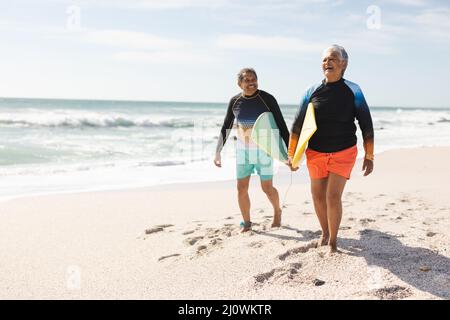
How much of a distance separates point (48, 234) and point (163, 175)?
436 centimetres

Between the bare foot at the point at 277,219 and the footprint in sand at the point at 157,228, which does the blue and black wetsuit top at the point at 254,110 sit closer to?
the bare foot at the point at 277,219

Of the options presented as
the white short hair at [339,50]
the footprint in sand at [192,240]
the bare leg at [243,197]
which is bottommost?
the footprint in sand at [192,240]

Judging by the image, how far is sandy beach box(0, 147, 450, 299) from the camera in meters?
3.27

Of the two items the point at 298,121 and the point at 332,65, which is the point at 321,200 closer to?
the point at 298,121

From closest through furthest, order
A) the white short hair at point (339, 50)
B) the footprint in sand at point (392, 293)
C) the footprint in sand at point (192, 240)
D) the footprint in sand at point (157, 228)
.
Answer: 1. the footprint in sand at point (392, 293)
2. the white short hair at point (339, 50)
3. the footprint in sand at point (192, 240)
4. the footprint in sand at point (157, 228)

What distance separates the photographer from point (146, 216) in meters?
5.70

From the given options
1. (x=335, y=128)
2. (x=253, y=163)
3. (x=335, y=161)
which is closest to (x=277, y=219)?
(x=253, y=163)

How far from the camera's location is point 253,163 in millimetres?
4645

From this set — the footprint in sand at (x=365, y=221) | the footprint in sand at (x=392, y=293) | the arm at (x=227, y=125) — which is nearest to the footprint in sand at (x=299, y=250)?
the footprint in sand at (x=392, y=293)

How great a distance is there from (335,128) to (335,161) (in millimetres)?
253

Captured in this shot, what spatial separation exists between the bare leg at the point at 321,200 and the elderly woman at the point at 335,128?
76 mm

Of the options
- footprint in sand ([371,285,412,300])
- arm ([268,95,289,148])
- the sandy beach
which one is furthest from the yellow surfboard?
footprint in sand ([371,285,412,300])

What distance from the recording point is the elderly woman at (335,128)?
3.61 metres

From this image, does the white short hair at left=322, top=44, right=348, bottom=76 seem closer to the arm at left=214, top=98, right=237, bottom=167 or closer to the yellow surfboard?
the yellow surfboard
